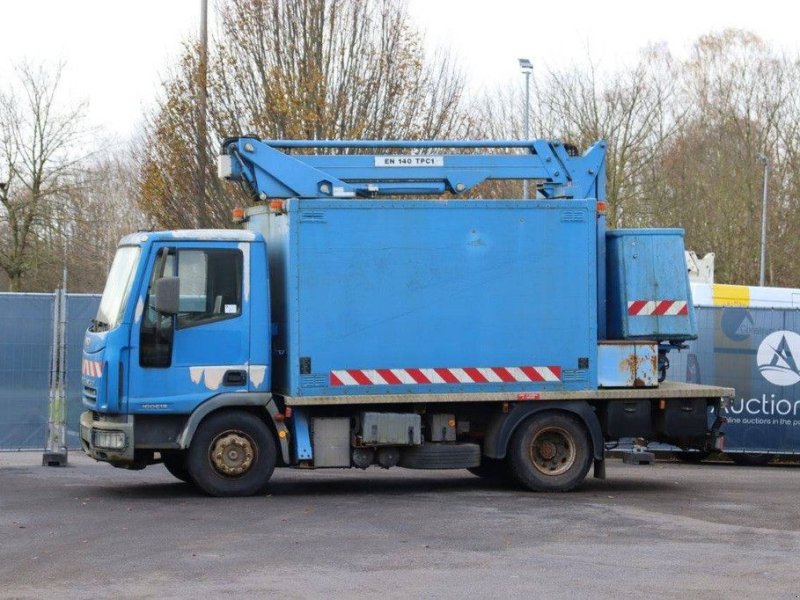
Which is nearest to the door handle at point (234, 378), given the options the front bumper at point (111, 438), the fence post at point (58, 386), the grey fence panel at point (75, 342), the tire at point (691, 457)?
the front bumper at point (111, 438)

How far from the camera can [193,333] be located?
1290cm

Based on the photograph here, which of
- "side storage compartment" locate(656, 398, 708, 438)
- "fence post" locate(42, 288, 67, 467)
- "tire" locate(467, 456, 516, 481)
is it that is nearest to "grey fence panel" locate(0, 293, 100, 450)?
"fence post" locate(42, 288, 67, 467)

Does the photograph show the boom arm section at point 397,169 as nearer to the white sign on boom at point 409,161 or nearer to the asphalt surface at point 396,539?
the white sign on boom at point 409,161

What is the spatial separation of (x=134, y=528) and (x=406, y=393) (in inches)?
132

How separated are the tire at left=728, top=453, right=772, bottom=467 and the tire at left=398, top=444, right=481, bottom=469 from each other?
6933 millimetres

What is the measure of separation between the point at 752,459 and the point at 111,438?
33.4 feet

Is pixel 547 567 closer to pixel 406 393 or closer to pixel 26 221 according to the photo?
pixel 406 393

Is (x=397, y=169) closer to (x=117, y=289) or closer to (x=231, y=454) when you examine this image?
(x=117, y=289)

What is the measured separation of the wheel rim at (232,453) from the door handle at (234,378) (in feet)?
1.59

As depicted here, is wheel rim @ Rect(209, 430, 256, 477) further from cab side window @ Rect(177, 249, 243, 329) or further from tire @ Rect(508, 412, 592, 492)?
tire @ Rect(508, 412, 592, 492)

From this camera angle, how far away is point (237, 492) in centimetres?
1298

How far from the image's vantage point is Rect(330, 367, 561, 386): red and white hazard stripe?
43.1 ft

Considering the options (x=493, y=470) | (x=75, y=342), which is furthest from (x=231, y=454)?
(x=75, y=342)

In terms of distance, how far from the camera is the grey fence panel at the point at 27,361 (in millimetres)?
16922
